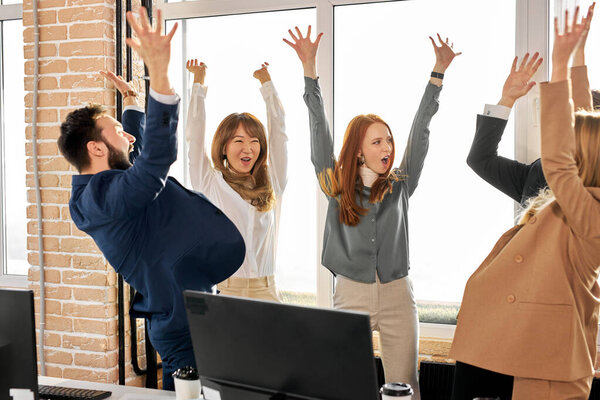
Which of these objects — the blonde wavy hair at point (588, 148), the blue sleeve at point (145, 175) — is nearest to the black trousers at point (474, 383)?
the blonde wavy hair at point (588, 148)

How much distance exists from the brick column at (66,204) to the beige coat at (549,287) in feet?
6.22

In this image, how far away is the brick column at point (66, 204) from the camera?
9.51ft

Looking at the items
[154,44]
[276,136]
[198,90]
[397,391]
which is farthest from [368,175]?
[397,391]

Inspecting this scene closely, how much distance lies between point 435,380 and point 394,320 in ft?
1.50

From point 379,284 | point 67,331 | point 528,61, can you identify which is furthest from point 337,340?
point 67,331

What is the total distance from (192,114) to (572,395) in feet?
6.05

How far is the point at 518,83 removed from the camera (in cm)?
231

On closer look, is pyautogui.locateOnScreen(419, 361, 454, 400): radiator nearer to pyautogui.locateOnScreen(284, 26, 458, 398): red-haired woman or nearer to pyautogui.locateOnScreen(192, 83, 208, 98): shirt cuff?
→ pyautogui.locateOnScreen(284, 26, 458, 398): red-haired woman

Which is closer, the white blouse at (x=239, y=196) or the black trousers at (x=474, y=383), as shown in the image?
the black trousers at (x=474, y=383)

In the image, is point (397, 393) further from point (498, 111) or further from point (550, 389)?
point (498, 111)

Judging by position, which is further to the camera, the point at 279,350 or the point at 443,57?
the point at 443,57

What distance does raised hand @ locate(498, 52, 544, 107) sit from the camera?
226 centimetres

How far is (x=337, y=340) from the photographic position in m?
1.03

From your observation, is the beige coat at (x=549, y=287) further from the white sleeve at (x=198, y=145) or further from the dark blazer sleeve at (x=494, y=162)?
the white sleeve at (x=198, y=145)
